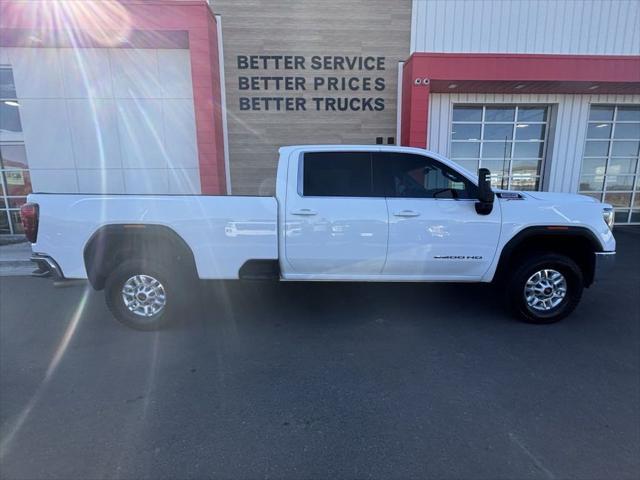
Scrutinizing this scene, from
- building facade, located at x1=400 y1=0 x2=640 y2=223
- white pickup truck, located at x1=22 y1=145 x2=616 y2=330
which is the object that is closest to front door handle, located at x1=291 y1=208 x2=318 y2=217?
white pickup truck, located at x1=22 y1=145 x2=616 y2=330

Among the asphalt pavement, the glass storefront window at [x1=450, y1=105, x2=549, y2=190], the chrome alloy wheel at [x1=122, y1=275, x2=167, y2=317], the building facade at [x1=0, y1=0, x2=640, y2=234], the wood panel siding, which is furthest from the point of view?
the glass storefront window at [x1=450, y1=105, x2=549, y2=190]

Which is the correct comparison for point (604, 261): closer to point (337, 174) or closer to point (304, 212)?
point (337, 174)

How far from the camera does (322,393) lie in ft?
9.18

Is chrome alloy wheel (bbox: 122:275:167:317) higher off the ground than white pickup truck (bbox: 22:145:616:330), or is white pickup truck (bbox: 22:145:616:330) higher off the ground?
white pickup truck (bbox: 22:145:616:330)

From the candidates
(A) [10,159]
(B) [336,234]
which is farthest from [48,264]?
(A) [10,159]

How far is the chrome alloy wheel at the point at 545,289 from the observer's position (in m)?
3.94

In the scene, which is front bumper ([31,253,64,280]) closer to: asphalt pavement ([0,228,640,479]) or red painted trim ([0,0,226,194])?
asphalt pavement ([0,228,640,479])

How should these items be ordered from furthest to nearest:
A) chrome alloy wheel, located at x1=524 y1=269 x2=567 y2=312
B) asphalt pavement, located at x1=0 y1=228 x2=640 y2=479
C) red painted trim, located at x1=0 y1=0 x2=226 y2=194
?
1. red painted trim, located at x1=0 y1=0 x2=226 y2=194
2. chrome alloy wheel, located at x1=524 y1=269 x2=567 y2=312
3. asphalt pavement, located at x1=0 y1=228 x2=640 y2=479

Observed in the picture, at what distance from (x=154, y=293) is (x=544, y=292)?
175 inches

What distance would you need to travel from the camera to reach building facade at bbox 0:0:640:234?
8156 mm

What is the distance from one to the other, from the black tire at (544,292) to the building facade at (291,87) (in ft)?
15.6

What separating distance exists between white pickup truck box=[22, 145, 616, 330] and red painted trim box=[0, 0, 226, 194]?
4.70m

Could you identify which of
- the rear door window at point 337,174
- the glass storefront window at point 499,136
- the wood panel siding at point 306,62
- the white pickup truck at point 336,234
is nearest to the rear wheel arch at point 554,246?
the white pickup truck at point 336,234

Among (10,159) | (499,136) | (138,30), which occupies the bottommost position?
(10,159)
